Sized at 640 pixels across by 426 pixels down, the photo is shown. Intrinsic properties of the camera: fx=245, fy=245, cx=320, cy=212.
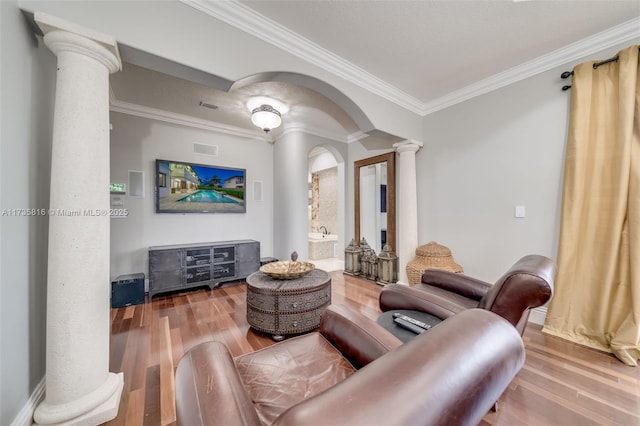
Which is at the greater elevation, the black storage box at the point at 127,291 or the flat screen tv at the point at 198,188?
the flat screen tv at the point at 198,188

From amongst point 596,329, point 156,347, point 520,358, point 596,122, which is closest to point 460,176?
point 596,122

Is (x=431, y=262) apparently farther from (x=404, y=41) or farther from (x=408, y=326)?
(x=404, y=41)

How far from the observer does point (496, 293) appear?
131 cm

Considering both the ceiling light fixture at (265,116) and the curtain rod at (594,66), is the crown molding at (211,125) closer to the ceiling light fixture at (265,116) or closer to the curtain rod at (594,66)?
the ceiling light fixture at (265,116)

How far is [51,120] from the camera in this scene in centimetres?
155

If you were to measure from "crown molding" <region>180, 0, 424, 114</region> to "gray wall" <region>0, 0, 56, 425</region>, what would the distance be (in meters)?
0.98

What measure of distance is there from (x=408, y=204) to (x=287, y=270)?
2.08 meters

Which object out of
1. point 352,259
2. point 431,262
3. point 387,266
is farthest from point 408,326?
point 352,259

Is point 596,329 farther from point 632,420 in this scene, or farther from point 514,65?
point 514,65

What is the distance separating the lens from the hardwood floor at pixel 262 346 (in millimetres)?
1436

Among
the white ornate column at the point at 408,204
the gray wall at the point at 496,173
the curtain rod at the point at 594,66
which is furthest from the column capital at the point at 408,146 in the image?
the curtain rod at the point at 594,66

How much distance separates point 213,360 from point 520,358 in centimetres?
101

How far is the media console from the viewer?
333 centimetres

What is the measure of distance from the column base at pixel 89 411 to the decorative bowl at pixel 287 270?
1253 millimetres
